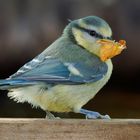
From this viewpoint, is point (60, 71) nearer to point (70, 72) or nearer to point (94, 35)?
point (70, 72)

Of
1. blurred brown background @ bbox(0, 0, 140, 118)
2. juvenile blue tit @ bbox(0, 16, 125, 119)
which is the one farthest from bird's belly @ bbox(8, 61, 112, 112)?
blurred brown background @ bbox(0, 0, 140, 118)

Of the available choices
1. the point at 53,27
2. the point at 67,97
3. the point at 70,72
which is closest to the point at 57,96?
the point at 67,97

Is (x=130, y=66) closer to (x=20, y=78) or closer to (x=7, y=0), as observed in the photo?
(x=7, y=0)

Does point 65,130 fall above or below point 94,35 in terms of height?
below

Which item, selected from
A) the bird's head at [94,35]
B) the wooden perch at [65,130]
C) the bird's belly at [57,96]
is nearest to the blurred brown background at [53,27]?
the bird's head at [94,35]

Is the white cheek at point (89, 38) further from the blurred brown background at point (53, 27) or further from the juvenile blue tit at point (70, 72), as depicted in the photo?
the blurred brown background at point (53, 27)

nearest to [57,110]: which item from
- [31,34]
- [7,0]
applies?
[31,34]
